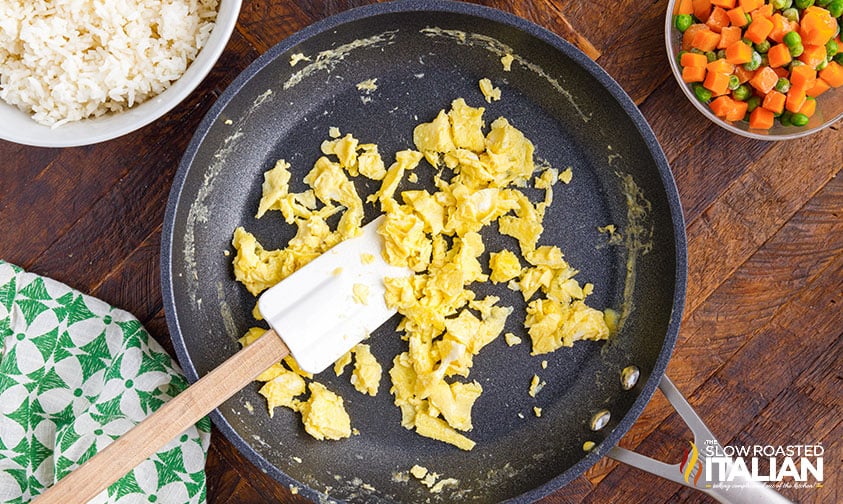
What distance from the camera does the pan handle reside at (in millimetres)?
1881

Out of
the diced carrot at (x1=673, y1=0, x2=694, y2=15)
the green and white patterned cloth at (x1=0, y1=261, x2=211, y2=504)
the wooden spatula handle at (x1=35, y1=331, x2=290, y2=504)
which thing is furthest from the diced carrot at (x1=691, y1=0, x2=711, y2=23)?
the green and white patterned cloth at (x1=0, y1=261, x2=211, y2=504)

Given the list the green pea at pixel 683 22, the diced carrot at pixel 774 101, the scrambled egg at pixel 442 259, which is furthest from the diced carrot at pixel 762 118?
the scrambled egg at pixel 442 259

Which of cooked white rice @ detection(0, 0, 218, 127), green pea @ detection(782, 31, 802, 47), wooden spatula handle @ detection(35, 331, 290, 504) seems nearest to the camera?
wooden spatula handle @ detection(35, 331, 290, 504)

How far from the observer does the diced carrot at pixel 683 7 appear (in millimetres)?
2070

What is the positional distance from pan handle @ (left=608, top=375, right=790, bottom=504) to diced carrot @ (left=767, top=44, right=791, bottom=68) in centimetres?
100

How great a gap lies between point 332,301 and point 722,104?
4.33ft

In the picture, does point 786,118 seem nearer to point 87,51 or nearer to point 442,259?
point 442,259

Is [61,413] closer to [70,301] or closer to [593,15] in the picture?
[70,301]

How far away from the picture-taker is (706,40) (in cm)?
202

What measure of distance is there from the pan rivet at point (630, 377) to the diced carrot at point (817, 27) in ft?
3.62

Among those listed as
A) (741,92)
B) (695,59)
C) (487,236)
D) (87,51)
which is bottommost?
(487,236)

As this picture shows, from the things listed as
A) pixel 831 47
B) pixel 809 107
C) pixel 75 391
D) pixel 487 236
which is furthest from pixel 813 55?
pixel 75 391

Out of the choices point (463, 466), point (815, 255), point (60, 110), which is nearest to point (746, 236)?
point (815, 255)

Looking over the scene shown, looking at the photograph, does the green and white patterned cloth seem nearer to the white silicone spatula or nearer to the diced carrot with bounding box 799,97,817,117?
the white silicone spatula
